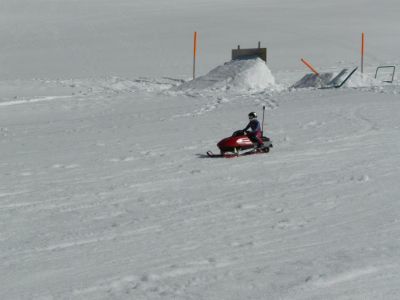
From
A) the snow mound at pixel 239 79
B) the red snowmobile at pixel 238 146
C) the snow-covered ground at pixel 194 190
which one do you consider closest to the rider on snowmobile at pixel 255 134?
the red snowmobile at pixel 238 146

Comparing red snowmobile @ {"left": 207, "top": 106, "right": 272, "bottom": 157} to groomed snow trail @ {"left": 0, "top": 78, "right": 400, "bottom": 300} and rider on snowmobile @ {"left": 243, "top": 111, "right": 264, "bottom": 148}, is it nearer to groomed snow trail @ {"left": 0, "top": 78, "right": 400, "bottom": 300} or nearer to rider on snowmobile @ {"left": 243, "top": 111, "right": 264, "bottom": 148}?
rider on snowmobile @ {"left": 243, "top": 111, "right": 264, "bottom": 148}

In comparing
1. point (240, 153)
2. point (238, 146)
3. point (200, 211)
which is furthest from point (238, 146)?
point (200, 211)

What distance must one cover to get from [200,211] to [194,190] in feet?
4.05

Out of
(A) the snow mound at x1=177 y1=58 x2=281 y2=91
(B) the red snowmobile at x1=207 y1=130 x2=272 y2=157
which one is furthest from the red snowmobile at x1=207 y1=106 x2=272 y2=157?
(A) the snow mound at x1=177 y1=58 x2=281 y2=91

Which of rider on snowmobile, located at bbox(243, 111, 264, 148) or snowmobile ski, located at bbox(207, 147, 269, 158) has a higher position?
rider on snowmobile, located at bbox(243, 111, 264, 148)

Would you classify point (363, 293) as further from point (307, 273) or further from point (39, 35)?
point (39, 35)

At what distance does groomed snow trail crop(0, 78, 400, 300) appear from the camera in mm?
5516

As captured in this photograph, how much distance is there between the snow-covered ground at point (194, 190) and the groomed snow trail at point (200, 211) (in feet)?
0.07

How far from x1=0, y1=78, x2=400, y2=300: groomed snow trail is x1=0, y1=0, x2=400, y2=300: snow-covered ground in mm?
22

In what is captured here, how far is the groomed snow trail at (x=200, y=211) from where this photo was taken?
5.52 m

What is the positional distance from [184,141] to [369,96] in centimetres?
724

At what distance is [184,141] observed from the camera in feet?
45.0

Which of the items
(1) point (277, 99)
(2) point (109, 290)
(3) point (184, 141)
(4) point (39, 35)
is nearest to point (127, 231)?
(2) point (109, 290)

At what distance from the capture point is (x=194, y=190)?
9148 millimetres
